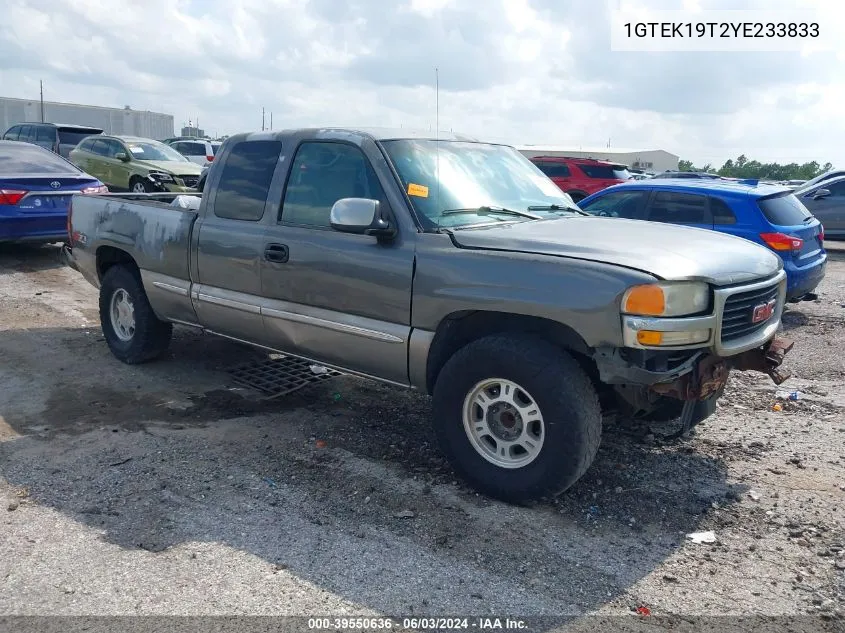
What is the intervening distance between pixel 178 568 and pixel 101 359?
3743mm

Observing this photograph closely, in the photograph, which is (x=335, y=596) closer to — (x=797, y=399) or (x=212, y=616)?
(x=212, y=616)

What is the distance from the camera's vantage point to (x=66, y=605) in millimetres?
3156

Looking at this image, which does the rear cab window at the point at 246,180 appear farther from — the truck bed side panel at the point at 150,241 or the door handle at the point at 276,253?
the truck bed side panel at the point at 150,241

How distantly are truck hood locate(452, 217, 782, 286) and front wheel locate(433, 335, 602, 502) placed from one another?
0.51m

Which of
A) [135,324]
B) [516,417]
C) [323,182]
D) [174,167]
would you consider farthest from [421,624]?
[174,167]

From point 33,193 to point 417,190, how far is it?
730 centimetres

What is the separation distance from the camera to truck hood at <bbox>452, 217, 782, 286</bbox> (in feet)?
12.2

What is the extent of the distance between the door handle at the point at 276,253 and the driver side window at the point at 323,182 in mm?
179

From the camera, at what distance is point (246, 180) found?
209 inches

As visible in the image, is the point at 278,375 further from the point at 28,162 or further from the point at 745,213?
the point at 28,162

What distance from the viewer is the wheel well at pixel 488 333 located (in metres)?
3.93

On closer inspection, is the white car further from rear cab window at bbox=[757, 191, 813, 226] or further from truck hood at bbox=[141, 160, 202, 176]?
rear cab window at bbox=[757, 191, 813, 226]

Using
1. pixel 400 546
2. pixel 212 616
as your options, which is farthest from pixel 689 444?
pixel 212 616

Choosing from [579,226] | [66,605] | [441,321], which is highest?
[579,226]
